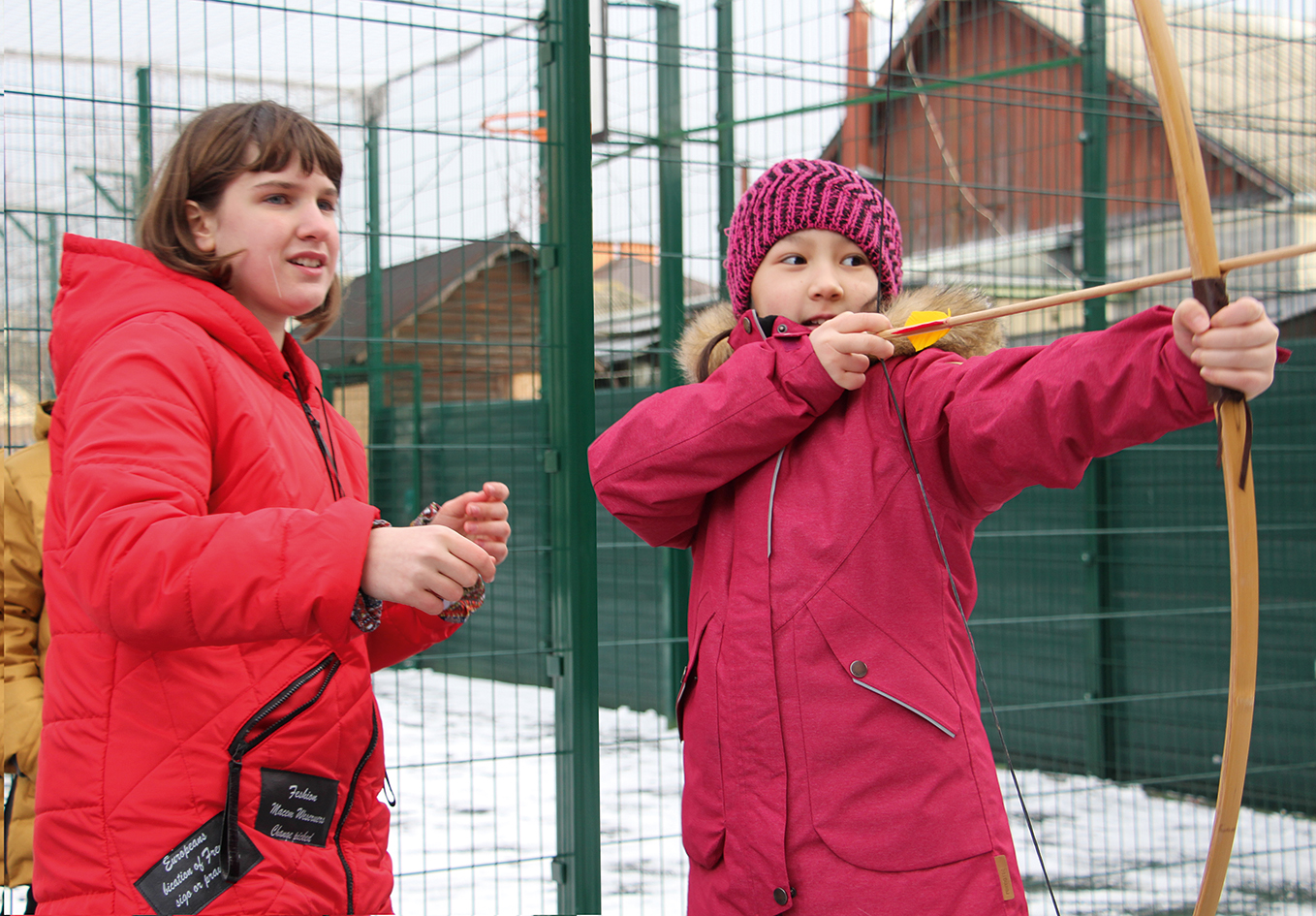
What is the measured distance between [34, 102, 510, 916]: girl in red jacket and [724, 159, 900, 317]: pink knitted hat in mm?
586

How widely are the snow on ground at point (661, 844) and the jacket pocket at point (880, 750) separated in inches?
50.8

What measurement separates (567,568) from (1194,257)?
1.66 m

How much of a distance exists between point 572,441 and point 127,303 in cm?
136

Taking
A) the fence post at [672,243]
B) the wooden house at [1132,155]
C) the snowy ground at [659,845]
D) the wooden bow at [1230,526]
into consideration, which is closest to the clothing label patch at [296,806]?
the wooden bow at [1230,526]

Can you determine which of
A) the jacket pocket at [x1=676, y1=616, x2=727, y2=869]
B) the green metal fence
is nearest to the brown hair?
the green metal fence

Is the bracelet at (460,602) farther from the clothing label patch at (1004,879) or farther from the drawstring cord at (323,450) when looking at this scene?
the clothing label patch at (1004,879)

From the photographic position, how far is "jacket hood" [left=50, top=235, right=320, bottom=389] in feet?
3.76

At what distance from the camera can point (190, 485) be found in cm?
103

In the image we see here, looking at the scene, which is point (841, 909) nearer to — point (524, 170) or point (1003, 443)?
point (1003, 443)

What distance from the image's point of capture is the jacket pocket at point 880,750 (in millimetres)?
1218

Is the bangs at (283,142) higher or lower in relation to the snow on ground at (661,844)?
higher

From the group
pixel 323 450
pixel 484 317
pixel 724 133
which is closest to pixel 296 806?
pixel 323 450

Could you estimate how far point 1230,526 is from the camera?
1.03 metres

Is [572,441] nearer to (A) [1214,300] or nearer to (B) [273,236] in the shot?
(B) [273,236]
